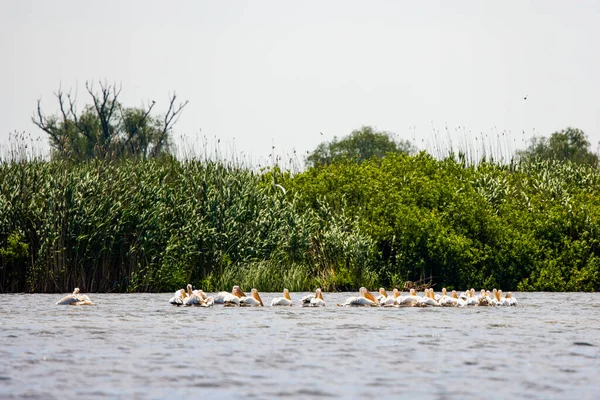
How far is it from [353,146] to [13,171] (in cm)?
7700

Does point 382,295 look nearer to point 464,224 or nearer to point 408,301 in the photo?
point 408,301

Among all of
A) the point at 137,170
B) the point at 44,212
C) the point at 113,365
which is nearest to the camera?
the point at 113,365

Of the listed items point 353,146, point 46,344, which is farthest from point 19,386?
point 353,146

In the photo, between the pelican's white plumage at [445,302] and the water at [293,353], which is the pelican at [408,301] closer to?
the pelican's white plumage at [445,302]

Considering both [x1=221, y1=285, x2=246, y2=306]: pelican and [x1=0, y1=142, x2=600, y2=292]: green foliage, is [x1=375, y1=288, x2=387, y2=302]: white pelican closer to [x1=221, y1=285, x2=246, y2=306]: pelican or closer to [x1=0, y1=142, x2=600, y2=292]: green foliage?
[x1=221, y1=285, x2=246, y2=306]: pelican

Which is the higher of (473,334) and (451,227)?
(451,227)

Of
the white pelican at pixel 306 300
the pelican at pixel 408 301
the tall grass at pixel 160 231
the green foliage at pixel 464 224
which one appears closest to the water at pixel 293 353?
the white pelican at pixel 306 300

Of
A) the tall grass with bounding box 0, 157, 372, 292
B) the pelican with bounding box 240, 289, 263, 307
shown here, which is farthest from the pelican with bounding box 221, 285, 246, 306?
the tall grass with bounding box 0, 157, 372, 292

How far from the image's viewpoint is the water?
11.8 meters

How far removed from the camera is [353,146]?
362 feet

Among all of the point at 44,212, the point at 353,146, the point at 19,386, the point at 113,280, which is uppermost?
the point at 353,146

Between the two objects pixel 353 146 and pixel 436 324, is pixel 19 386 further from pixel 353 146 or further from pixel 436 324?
pixel 353 146

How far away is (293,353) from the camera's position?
15531mm

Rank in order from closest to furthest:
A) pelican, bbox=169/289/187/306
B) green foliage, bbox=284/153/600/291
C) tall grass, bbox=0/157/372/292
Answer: pelican, bbox=169/289/187/306
tall grass, bbox=0/157/372/292
green foliage, bbox=284/153/600/291
